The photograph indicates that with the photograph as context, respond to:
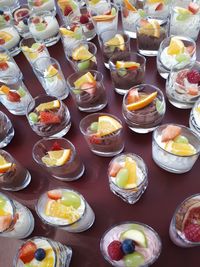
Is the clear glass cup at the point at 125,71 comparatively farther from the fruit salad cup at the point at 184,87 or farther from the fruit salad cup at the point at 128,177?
the fruit salad cup at the point at 128,177

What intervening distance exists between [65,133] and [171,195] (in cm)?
59

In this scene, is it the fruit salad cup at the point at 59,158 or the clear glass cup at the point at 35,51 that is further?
the clear glass cup at the point at 35,51

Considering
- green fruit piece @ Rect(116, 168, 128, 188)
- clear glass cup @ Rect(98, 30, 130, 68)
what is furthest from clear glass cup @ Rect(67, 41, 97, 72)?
green fruit piece @ Rect(116, 168, 128, 188)

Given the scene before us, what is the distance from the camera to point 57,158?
122 centimetres

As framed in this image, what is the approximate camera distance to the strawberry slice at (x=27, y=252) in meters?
0.99

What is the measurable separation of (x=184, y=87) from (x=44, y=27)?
3.25 feet

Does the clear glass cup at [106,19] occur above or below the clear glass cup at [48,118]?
above

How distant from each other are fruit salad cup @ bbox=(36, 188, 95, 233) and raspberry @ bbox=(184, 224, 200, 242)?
13.9 inches

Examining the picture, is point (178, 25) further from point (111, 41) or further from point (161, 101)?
point (161, 101)

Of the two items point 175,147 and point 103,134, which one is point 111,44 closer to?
point 103,134

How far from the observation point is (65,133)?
1.46 m

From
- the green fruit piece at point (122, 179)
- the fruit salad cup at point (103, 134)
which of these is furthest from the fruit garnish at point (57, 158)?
the green fruit piece at point (122, 179)

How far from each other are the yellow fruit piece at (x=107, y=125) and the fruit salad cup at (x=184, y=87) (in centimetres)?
33

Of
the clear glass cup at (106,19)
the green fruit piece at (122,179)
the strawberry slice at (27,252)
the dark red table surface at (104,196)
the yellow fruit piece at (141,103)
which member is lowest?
the dark red table surface at (104,196)
